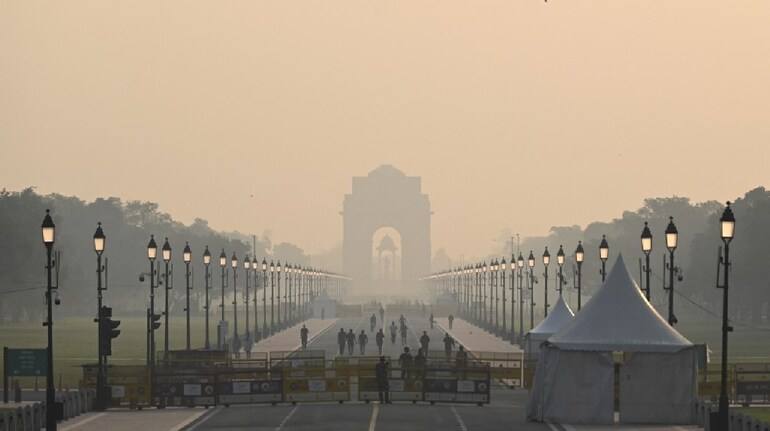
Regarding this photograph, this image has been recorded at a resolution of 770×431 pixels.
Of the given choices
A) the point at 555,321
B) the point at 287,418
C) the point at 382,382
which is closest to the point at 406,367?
the point at 382,382

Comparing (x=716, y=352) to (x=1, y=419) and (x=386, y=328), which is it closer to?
(x=386, y=328)

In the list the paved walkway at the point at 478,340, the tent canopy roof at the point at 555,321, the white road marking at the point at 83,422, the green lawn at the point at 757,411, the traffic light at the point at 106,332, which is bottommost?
the paved walkway at the point at 478,340

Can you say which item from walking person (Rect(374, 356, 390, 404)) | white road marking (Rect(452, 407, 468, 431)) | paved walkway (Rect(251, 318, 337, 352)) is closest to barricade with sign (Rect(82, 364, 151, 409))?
walking person (Rect(374, 356, 390, 404))

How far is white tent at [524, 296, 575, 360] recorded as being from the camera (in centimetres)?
6906

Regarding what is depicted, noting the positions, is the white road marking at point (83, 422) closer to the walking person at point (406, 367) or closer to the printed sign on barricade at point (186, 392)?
the printed sign on barricade at point (186, 392)

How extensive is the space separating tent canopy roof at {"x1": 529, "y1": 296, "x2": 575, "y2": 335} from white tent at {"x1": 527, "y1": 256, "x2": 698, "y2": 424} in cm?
2249

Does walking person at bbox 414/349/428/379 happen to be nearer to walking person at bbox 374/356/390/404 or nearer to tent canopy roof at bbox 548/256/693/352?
walking person at bbox 374/356/390/404

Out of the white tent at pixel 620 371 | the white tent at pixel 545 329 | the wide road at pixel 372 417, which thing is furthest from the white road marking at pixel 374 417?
the white tent at pixel 545 329

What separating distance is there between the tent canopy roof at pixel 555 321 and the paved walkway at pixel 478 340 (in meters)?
24.6

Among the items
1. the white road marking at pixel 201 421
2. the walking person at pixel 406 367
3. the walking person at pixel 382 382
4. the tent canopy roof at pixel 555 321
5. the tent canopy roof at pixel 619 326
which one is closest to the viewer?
the white road marking at pixel 201 421

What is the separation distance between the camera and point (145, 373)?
55469 mm

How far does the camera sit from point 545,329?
70.0m

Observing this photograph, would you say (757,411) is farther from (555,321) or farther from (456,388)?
(555,321)

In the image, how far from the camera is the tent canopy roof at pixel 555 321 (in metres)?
69.7
